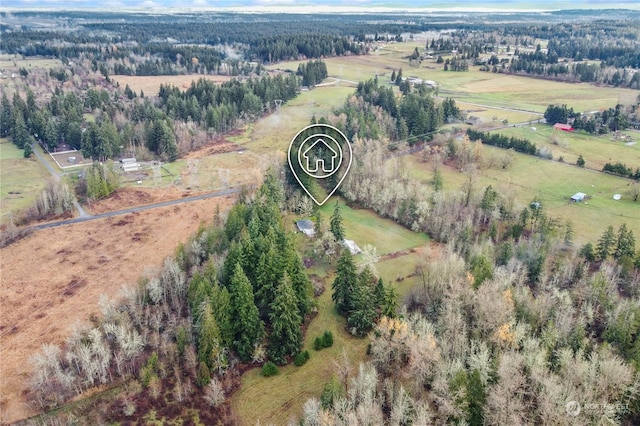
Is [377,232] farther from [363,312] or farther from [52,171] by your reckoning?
[52,171]

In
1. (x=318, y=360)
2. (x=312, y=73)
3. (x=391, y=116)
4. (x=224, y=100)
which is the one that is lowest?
(x=318, y=360)

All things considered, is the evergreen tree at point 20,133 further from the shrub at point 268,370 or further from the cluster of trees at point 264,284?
the shrub at point 268,370

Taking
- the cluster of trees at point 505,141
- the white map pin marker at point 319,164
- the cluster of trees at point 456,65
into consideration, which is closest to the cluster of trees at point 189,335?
the white map pin marker at point 319,164

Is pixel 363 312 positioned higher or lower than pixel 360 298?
lower

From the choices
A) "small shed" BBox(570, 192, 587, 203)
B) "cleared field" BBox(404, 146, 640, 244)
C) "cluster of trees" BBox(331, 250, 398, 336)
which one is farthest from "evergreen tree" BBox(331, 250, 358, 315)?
"small shed" BBox(570, 192, 587, 203)

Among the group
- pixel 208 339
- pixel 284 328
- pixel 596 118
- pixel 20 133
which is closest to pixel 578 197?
pixel 596 118

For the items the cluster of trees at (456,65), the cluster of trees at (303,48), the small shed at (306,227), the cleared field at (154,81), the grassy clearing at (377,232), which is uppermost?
the cluster of trees at (303,48)

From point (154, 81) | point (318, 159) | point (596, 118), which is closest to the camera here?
point (318, 159)
